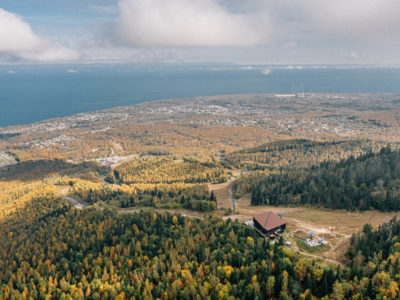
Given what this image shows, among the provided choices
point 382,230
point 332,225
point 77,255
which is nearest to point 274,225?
point 332,225

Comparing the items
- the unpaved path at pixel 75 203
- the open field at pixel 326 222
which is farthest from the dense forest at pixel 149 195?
the open field at pixel 326 222

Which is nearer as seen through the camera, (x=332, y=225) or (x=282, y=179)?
(x=332, y=225)

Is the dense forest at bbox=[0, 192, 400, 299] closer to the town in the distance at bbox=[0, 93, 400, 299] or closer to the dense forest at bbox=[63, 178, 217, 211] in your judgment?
the town in the distance at bbox=[0, 93, 400, 299]

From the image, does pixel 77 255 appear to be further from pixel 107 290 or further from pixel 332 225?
pixel 332 225

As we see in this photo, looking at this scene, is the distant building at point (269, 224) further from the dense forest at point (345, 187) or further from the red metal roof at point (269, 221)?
the dense forest at point (345, 187)

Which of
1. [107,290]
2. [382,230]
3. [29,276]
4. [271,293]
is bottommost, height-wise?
[29,276]

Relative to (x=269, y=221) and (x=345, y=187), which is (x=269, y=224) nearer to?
(x=269, y=221)

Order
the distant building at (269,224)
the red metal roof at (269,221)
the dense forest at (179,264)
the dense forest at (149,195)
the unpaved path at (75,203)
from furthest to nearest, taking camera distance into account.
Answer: the unpaved path at (75,203), the dense forest at (149,195), the red metal roof at (269,221), the distant building at (269,224), the dense forest at (179,264)
